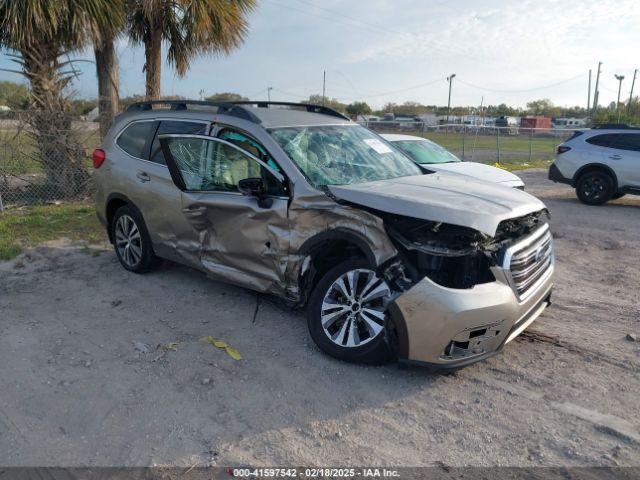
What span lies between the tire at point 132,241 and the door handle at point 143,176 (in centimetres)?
36

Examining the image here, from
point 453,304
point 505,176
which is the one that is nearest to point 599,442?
point 453,304

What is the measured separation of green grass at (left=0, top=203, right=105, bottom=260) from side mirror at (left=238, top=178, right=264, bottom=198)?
3.85 m

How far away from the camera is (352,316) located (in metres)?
4.03

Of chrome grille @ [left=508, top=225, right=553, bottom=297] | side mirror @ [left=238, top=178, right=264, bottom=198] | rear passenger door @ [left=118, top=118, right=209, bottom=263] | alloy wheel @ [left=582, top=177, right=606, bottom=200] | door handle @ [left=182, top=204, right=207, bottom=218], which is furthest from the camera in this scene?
alloy wheel @ [left=582, top=177, right=606, bottom=200]

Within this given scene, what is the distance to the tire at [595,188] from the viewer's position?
11.6 m

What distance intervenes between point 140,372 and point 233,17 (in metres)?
8.95

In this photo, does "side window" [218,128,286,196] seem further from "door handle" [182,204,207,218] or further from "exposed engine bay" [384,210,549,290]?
"exposed engine bay" [384,210,549,290]

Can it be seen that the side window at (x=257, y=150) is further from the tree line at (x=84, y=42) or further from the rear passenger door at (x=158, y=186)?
the tree line at (x=84, y=42)

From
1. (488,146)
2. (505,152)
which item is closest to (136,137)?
(505,152)

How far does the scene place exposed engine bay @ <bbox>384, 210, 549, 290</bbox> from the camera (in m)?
3.72

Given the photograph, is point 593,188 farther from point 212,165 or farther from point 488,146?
point 488,146

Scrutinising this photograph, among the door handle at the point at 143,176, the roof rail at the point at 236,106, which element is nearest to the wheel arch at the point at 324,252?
the roof rail at the point at 236,106

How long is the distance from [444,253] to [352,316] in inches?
32.4

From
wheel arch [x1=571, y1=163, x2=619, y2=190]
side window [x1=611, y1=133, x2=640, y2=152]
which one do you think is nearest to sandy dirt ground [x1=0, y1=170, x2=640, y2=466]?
wheel arch [x1=571, y1=163, x2=619, y2=190]
